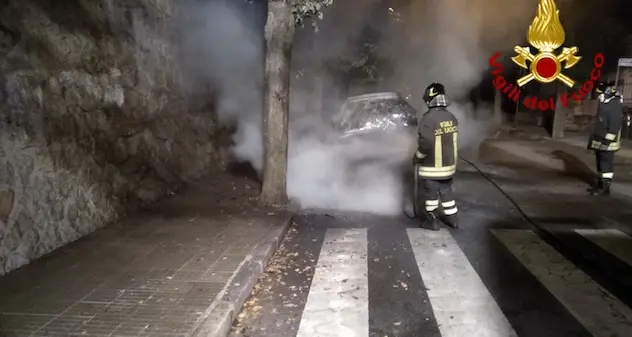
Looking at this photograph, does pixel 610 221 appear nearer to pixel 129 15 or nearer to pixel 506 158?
pixel 506 158

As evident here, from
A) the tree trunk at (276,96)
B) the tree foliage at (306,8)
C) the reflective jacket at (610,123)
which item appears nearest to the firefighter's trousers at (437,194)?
the tree trunk at (276,96)

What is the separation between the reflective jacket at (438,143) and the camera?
6.29 m

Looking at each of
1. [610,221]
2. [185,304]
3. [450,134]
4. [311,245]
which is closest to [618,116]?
[610,221]

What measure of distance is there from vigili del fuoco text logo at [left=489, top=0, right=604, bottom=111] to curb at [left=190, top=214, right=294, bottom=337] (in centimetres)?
1085

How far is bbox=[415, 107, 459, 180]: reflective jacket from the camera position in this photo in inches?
247

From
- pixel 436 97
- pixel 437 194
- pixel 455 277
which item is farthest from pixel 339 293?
pixel 436 97

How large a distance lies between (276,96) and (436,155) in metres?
2.52

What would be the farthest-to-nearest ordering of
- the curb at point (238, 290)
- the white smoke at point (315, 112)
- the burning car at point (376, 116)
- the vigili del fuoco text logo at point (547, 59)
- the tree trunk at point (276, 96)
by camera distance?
the vigili del fuoco text logo at point (547, 59), the burning car at point (376, 116), the white smoke at point (315, 112), the tree trunk at point (276, 96), the curb at point (238, 290)

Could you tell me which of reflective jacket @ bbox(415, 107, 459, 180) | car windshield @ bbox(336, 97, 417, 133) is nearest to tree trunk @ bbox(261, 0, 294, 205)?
reflective jacket @ bbox(415, 107, 459, 180)

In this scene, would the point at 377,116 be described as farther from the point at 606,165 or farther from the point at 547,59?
the point at 547,59

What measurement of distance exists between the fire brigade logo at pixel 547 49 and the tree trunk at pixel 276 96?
8.66m

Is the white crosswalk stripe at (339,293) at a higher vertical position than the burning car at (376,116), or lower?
lower

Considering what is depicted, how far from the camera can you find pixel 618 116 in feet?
27.3

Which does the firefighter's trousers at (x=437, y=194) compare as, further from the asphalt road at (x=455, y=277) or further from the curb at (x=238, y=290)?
the curb at (x=238, y=290)
